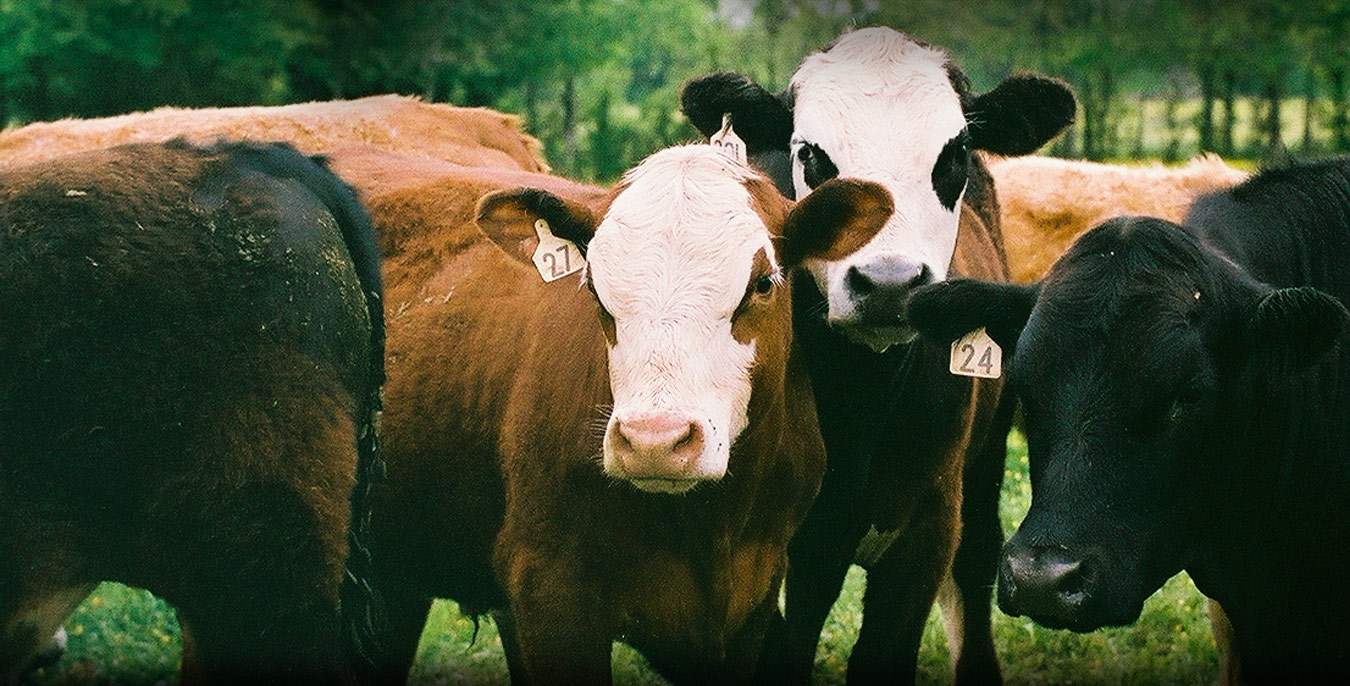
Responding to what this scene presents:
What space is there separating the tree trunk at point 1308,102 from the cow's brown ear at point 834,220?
18439 millimetres

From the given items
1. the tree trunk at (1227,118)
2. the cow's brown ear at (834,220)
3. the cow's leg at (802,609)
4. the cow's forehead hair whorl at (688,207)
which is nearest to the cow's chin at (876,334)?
the cow's brown ear at (834,220)

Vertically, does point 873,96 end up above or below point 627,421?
above

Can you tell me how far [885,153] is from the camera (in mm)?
4688

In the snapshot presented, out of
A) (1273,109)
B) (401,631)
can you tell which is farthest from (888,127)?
(1273,109)

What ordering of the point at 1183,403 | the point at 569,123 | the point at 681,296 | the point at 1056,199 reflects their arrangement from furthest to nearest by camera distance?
the point at 569,123, the point at 1056,199, the point at 1183,403, the point at 681,296

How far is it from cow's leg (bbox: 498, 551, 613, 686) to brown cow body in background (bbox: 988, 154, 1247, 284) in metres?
5.87

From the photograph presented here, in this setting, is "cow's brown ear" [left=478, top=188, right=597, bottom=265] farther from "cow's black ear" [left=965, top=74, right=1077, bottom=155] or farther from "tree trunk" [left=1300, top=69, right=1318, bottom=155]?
"tree trunk" [left=1300, top=69, right=1318, bottom=155]

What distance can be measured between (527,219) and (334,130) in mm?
3600

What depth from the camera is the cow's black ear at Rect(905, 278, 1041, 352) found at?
416cm

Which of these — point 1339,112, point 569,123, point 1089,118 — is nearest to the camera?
point 1089,118

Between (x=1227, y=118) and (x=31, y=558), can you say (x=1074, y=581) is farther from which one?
(x=1227, y=118)

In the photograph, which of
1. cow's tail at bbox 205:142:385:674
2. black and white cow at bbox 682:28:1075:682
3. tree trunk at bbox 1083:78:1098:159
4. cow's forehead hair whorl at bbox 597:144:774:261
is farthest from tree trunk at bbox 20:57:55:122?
cow's forehead hair whorl at bbox 597:144:774:261

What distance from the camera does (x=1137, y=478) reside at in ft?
12.3

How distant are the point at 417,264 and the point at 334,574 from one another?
6.00 feet
